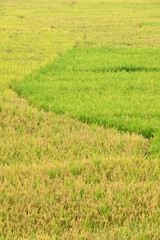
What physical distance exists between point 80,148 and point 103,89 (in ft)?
9.26

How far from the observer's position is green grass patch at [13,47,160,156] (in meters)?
5.27

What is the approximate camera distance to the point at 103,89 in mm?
6824

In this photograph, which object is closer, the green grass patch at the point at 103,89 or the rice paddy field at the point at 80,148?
the rice paddy field at the point at 80,148

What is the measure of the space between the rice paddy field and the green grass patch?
2cm

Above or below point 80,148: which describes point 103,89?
above

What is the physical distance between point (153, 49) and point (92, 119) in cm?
702

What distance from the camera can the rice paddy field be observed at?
112 inches

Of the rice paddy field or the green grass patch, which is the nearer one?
the rice paddy field

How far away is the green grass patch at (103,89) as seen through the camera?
5.27 m

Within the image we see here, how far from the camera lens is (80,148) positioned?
14.0ft

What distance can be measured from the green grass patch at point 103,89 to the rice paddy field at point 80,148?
0.02 meters

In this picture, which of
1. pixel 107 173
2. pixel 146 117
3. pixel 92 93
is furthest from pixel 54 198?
pixel 92 93

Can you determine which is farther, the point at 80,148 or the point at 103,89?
the point at 103,89

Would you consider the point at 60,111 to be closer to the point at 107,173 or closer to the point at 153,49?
the point at 107,173
